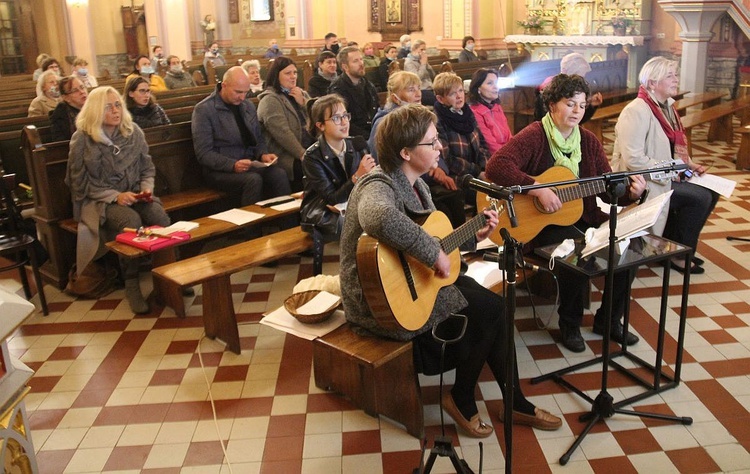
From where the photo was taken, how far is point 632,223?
318 cm

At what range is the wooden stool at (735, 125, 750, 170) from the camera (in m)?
7.49

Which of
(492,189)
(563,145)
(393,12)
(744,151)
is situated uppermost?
(393,12)

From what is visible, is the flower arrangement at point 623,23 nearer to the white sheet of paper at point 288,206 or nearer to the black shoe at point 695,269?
the black shoe at point 695,269

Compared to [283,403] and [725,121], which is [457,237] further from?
[725,121]

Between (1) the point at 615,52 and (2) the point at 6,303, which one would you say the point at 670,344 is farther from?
(1) the point at 615,52

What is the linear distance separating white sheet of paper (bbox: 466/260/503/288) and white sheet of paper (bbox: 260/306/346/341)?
31.3 inches

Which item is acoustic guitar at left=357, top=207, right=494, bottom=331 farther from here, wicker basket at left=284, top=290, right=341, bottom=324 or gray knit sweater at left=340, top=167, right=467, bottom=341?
wicker basket at left=284, top=290, right=341, bottom=324

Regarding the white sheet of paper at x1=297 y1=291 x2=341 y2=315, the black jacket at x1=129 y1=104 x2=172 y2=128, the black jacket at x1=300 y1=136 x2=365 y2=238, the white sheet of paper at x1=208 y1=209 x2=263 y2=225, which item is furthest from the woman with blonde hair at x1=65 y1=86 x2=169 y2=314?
the white sheet of paper at x1=297 y1=291 x2=341 y2=315

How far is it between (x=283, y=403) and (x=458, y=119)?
2.56 m

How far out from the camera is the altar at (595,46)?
12633mm

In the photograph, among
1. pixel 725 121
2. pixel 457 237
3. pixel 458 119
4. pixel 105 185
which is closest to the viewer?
pixel 457 237

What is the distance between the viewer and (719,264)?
501 cm

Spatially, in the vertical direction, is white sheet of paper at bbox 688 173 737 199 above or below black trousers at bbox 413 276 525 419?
above

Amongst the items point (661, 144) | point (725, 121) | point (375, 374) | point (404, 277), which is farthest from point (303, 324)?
point (725, 121)
